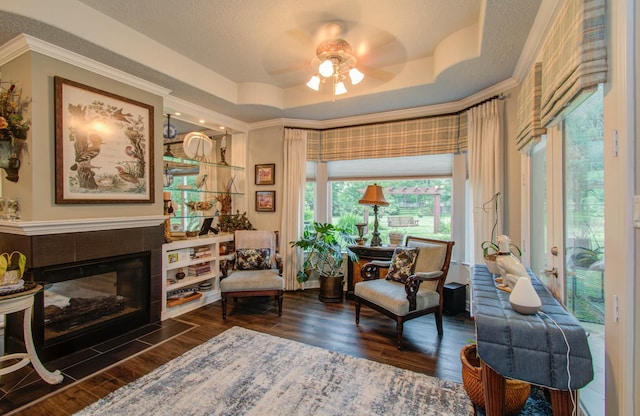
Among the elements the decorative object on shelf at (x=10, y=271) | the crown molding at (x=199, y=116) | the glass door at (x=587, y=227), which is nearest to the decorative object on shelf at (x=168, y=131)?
the crown molding at (x=199, y=116)

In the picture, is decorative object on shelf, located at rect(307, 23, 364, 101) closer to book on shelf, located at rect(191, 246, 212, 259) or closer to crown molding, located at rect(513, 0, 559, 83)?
crown molding, located at rect(513, 0, 559, 83)

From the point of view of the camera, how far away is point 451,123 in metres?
3.67

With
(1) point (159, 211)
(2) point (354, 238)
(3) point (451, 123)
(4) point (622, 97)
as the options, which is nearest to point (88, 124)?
(1) point (159, 211)

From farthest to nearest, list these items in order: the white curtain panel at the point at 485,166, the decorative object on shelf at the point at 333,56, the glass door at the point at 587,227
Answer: the white curtain panel at the point at 485,166 → the decorative object on shelf at the point at 333,56 → the glass door at the point at 587,227

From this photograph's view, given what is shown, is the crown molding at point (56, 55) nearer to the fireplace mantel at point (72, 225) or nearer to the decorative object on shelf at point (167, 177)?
the decorative object on shelf at point (167, 177)

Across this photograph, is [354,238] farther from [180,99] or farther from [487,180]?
[180,99]

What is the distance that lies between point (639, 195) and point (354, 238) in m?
3.32

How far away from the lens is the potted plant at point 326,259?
395 centimetres

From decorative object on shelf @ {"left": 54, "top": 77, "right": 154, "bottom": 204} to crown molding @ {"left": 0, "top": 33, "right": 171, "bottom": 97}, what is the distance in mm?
178

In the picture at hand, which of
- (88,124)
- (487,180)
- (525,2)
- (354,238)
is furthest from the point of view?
(354,238)

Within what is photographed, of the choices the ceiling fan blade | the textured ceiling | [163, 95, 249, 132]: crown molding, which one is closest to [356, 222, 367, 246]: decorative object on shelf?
the textured ceiling

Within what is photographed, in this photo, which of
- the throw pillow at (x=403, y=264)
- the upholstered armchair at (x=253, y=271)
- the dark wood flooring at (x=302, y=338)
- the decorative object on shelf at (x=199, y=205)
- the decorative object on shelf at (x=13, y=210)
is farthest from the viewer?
the decorative object on shelf at (x=199, y=205)

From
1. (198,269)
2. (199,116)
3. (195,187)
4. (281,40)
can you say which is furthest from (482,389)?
(199,116)

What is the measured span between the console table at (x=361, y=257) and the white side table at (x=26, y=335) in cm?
308
